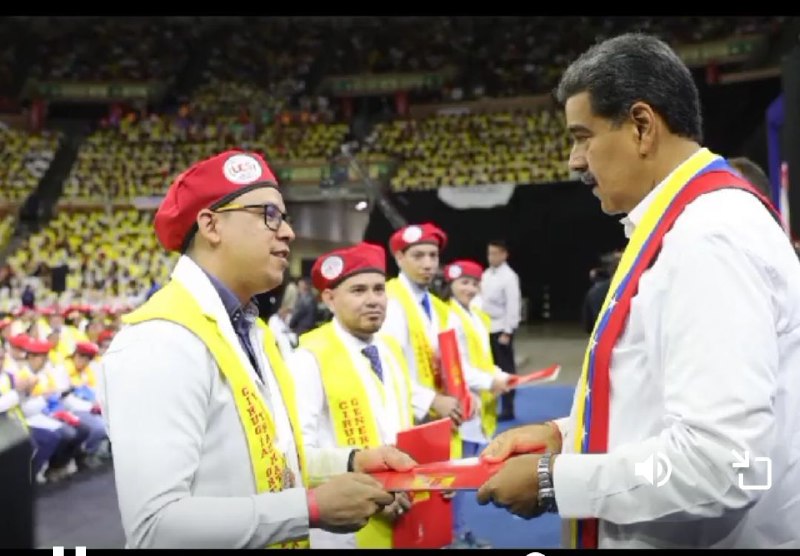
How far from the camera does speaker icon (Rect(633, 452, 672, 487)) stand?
1333 millimetres

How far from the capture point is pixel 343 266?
3602 mm

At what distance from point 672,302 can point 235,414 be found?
2.69 feet

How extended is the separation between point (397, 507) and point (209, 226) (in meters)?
1.14

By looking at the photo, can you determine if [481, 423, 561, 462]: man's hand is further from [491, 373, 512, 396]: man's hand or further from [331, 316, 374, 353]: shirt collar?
[491, 373, 512, 396]: man's hand

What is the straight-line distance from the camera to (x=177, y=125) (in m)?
24.1

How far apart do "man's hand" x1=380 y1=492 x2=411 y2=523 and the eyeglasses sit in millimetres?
699

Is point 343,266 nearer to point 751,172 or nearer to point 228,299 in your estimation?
point 751,172

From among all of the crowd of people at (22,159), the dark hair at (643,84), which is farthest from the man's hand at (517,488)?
the crowd of people at (22,159)

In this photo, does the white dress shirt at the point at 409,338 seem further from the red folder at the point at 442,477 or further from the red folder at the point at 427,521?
the red folder at the point at 442,477

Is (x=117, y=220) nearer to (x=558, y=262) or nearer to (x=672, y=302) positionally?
(x=558, y=262)

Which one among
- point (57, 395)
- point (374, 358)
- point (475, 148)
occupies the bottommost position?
point (57, 395)

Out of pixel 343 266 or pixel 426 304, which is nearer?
→ pixel 343 266

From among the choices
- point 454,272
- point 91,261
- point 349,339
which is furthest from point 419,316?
point 91,261

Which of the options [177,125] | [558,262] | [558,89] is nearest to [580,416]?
[558,89]
